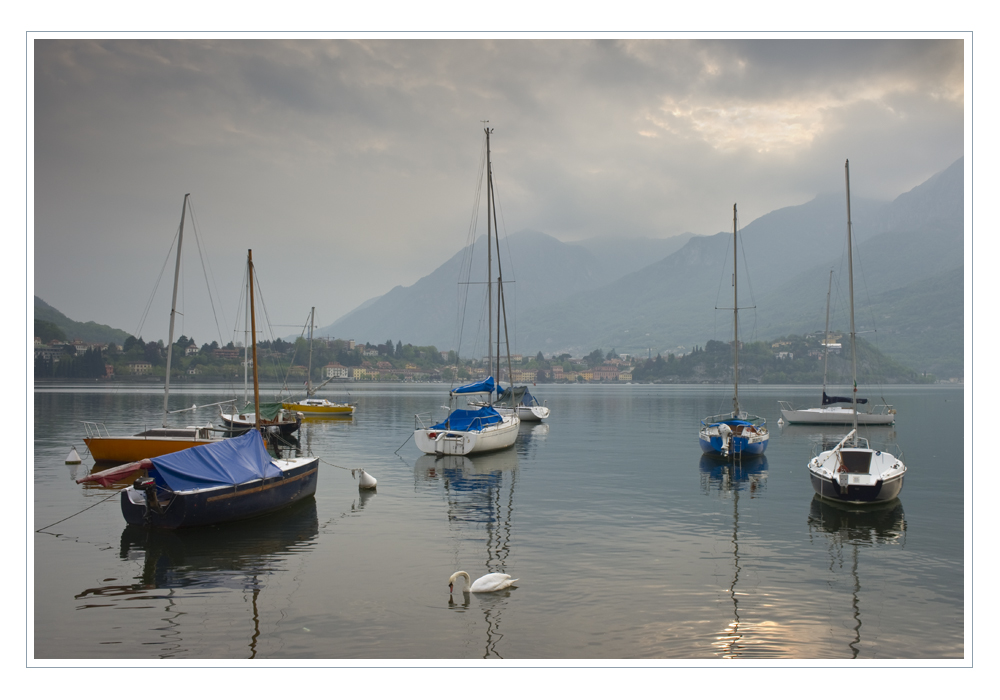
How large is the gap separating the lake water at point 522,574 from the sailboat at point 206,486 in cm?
59

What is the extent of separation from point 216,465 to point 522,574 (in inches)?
404

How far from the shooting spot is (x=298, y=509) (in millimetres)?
22078

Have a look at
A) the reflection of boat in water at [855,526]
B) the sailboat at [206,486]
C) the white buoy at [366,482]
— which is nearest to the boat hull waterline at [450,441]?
the white buoy at [366,482]

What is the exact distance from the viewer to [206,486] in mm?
18312

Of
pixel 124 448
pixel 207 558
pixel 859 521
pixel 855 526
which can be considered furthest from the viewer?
pixel 124 448

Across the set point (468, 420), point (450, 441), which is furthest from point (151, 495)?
point (468, 420)

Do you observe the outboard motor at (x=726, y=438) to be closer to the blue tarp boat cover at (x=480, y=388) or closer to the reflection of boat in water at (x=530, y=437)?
the reflection of boat in water at (x=530, y=437)

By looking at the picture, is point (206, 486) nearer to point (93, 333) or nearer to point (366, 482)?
point (366, 482)

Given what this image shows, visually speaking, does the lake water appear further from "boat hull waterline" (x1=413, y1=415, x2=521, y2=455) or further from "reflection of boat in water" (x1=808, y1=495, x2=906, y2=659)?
"boat hull waterline" (x1=413, y1=415, x2=521, y2=455)

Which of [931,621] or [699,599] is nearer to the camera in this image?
[931,621]

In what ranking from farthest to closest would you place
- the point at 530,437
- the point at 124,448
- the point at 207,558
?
the point at 530,437 → the point at 124,448 → the point at 207,558
